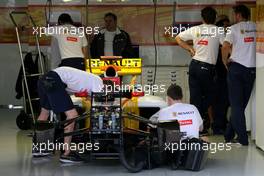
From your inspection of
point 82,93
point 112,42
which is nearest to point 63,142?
point 82,93

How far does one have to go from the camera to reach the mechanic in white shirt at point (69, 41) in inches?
337

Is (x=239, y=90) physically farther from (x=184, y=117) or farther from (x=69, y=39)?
(x=69, y=39)

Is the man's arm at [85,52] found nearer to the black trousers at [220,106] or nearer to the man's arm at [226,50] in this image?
the black trousers at [220,106]

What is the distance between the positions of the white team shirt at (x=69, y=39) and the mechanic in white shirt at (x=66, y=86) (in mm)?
2268

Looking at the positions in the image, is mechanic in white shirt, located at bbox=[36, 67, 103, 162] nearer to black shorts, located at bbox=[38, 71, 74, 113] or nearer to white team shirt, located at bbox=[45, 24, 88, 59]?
black shorts, located at bbox=[38, 71, 74, 113]

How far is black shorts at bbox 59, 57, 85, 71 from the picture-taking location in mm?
8633

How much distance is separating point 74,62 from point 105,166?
8.81 feet

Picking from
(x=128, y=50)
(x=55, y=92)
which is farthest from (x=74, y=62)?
(x=55, y=92)

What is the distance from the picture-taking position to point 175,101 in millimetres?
6246

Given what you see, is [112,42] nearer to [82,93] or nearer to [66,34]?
[66,34]

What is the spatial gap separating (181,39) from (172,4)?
2.02m

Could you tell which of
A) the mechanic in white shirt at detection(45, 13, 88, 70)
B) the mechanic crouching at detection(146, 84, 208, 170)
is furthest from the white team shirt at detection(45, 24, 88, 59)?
the mechanic crouching at detection(146, 84, 208, 170)

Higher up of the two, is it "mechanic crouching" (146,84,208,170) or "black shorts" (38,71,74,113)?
"black shorts" (38,71,74,113)

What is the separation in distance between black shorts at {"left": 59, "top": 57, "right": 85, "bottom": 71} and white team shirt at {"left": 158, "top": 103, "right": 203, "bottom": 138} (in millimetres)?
2774
